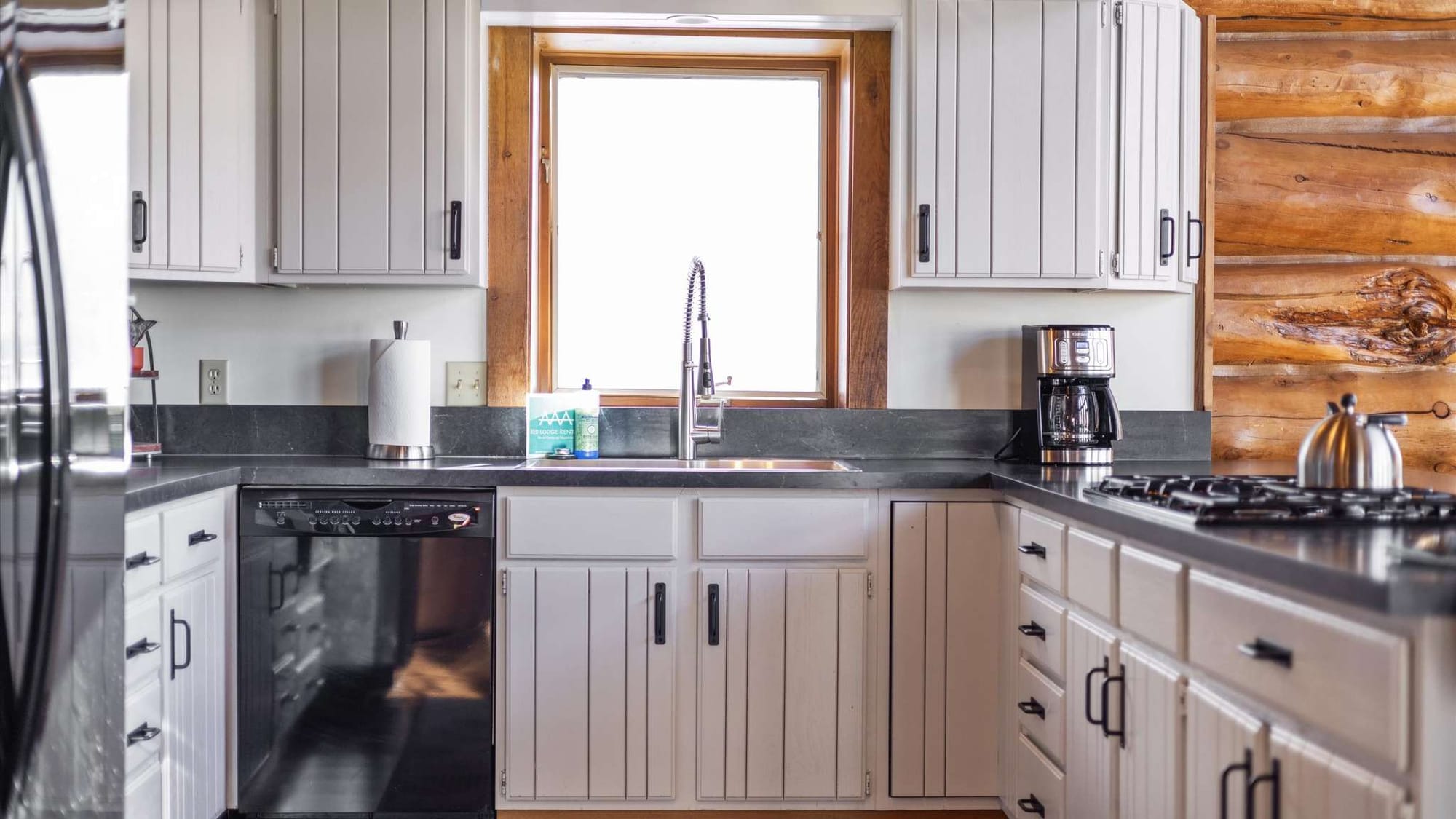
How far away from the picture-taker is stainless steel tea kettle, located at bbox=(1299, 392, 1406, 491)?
5.33 ft

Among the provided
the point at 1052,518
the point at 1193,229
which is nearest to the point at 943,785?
the point at 1052,518

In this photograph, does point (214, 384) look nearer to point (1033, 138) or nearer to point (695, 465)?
point (695, 465)

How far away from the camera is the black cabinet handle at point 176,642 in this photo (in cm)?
202

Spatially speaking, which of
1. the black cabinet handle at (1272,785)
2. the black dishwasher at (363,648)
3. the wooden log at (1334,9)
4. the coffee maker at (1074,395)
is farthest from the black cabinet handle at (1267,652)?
the wooden log at (1334,9)

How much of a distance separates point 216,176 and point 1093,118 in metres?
2.24

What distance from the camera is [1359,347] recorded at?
287 cm

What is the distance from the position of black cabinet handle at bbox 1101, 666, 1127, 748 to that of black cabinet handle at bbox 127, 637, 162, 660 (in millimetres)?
1766

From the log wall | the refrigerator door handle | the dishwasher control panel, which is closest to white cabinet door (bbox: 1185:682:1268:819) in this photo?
the refrigerator door handle

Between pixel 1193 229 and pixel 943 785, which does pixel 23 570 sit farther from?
pixel 1193 229

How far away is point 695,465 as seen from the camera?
2.62 metres

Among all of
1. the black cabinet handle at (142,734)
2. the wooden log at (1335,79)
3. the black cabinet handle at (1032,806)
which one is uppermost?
the wooden log at (1335,79)

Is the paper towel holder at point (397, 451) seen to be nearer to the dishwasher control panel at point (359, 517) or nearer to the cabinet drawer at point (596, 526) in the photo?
the dishwasher control panel at point (359, 517)

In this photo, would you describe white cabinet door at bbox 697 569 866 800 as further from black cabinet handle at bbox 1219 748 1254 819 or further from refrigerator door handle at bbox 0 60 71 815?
refrigerator door handle at bbox 0 60 71 815

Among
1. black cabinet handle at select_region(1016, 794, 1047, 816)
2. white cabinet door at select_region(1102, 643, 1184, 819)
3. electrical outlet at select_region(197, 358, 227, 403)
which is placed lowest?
black cabinet handle at select_region(1016, 794, 1047, 816)
